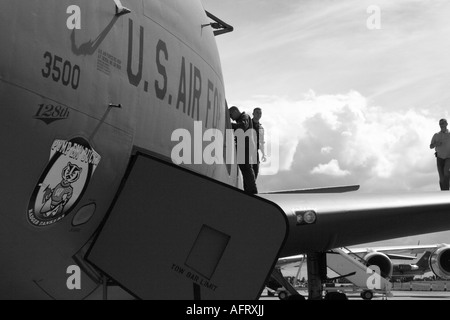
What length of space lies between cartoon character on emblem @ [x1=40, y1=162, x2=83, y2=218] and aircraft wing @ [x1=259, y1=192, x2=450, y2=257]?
2176 millimetres

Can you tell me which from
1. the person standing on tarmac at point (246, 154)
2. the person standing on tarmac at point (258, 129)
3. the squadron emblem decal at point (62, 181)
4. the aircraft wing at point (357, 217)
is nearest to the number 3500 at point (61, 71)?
the squadron emblem decal at point (62, 181)

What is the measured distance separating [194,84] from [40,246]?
199 centimetres

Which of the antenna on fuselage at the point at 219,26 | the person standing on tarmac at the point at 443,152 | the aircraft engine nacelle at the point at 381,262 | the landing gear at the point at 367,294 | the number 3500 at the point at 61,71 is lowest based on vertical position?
the landing gear at the point at 367,294

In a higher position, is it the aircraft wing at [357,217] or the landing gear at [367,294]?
the aircraft wing at [357,217]

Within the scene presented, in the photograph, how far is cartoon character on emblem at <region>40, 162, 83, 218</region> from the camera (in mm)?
3963

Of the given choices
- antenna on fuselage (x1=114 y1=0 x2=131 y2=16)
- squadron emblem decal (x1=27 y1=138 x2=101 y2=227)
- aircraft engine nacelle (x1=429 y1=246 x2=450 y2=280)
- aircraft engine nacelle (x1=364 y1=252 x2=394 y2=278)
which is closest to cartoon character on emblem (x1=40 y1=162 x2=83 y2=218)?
squadron emblem decal (x1=27 y1=138 x2=101 y2=227)

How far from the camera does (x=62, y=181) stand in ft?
13.2

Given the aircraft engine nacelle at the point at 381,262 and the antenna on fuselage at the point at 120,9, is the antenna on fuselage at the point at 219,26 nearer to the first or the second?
the antenna on fuselage at the point at 120,9

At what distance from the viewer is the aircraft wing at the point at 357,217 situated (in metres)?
6.34

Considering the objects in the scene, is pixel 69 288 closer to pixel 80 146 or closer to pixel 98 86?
pixel 80 146

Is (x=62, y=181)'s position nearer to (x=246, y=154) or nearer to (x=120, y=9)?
(x=120, y=9)

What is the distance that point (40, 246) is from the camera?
4.20 metres

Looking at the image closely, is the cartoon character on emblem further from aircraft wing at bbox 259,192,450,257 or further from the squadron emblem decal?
aircraft wing at bbox 259,192,450,257

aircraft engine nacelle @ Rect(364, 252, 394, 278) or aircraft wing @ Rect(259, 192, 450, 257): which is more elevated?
aircraft wing @ Rect(259, 192, 450, 257)
